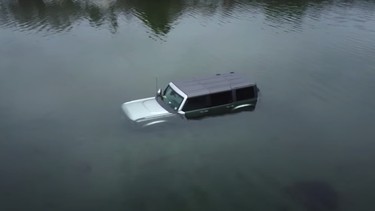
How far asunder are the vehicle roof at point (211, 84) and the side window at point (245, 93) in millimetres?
246

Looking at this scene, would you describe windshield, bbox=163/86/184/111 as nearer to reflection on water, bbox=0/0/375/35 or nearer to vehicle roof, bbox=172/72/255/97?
vehicle roof, bbox=172/72/255/97

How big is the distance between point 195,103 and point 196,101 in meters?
0.12

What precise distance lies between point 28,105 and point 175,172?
11317mm

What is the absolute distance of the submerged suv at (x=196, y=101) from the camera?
63.9 feet

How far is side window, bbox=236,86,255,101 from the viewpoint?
20938 mm

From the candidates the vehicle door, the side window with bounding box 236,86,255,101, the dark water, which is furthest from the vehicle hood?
the side window with bounding box 236,86,255,101

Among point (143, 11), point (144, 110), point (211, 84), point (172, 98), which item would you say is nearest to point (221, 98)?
point (211, 84)

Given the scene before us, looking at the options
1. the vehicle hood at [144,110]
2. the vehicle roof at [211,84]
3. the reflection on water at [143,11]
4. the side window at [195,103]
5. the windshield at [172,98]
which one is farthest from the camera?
the reflection on water at [143,11]

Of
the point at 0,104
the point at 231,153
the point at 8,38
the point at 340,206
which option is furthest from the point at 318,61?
the point at 8,38

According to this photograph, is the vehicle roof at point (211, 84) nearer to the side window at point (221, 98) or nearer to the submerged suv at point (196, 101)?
the submerged suv at point (196, 101)

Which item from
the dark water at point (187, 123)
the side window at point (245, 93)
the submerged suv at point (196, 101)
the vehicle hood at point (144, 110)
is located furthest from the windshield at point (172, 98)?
the side window at point (245, 93)

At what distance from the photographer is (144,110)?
19.6m

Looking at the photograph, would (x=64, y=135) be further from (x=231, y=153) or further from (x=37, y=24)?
(x=37, y=24)

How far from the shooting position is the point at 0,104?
888 inches
